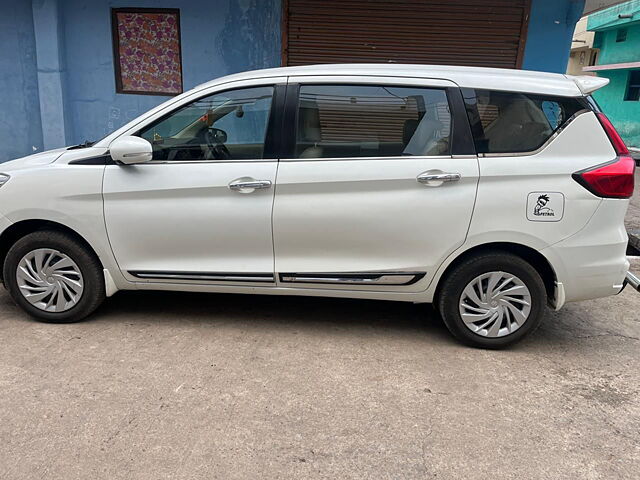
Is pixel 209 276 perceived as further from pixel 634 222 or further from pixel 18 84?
pixel 18 84

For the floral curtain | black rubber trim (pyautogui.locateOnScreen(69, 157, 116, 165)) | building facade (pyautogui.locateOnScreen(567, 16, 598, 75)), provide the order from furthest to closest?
1. building facade (pyautogui.locateOnScreen(567, 16, 598, 75))
2. the floral curtain
3. black rubber trim (pyautogui.locateOnScreen(69, 157, 116, 165))

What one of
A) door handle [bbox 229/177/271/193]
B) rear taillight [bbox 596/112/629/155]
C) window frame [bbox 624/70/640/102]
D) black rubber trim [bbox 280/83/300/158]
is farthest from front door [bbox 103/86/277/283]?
window frame [bbox 624/70/640/102]

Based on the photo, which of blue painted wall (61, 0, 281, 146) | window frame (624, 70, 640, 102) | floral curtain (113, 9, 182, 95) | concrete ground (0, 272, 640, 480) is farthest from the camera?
window frame (624, 70, 640, 102)


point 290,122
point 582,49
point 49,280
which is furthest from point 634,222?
point 582,49

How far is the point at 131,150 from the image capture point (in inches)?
140

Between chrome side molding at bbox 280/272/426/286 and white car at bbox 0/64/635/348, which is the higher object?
white car at bbox 0/64/635/348

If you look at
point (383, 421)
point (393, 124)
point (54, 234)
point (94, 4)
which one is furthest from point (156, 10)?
point (383, 421)

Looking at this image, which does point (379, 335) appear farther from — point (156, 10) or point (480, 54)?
point (156, 10)

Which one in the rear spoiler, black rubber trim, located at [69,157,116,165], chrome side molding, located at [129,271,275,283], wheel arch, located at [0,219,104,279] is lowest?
chrome side molding, located at [129,271,275,283]

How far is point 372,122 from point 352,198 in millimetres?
545

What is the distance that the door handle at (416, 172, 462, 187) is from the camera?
3.47 meters

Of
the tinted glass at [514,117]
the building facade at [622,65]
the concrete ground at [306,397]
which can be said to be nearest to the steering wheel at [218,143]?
the concrete ground at [306,397]

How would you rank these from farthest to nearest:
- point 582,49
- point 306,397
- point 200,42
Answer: point 582,49 < point 200,42 < point 306,397

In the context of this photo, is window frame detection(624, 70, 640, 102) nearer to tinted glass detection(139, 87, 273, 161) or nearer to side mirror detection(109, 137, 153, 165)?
tinted glass detection(139, 87, 273, 161)
